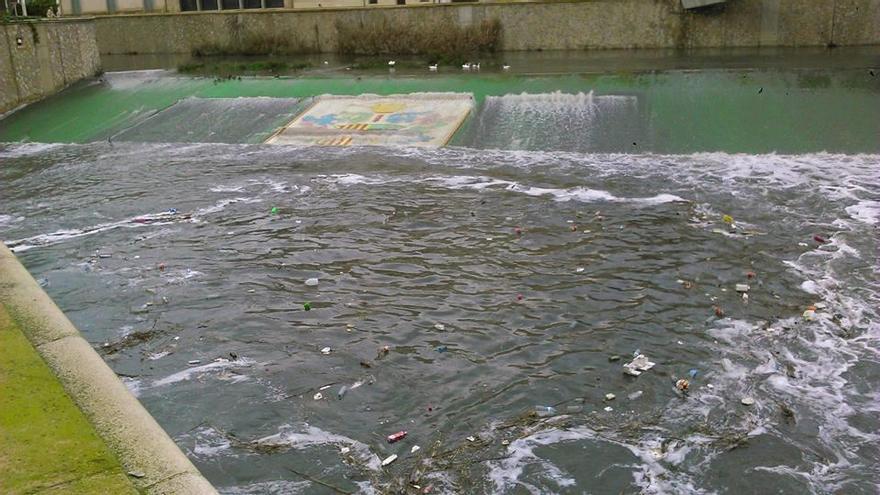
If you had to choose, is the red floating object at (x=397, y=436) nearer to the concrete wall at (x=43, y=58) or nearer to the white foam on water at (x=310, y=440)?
the white foam on water at (x=310, y=440)

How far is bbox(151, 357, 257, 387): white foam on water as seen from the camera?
22.4 ft

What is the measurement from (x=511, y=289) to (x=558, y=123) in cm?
753

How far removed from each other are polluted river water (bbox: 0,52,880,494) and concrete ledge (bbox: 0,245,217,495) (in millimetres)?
1212

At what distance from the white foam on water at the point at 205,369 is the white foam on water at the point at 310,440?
120 centimetres

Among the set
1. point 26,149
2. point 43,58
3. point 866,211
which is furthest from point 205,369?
point 43,58

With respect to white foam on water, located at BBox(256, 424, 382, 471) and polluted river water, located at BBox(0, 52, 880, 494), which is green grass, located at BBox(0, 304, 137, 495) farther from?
white foam on water, located at BBox(256, 424, 382, 471)

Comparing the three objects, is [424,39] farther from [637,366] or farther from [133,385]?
[133,385]

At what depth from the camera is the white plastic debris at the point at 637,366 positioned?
6.75 m

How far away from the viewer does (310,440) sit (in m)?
5.95

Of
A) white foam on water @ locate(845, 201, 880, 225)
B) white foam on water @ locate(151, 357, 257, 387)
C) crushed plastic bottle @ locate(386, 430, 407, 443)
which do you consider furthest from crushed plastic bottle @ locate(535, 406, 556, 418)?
white foam on water @ locate(845, 201, 880, 225)

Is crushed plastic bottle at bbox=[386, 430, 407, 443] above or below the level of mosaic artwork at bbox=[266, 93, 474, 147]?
below

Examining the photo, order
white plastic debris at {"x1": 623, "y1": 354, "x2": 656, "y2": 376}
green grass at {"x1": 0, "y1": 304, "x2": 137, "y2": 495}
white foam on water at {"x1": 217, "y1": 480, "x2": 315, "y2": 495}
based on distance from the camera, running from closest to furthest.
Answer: green grass at {"x1": 0, "y1": 304, "x2": 137, "y2": 495} → white foam on water at {"x1": 217, "y1": 480, "x2": 315, "y2": 495} → white plastic debris at {"x1": 623, "y1": 354, "x2": 656, "y2": 376}

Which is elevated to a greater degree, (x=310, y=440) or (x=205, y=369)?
(x=205, y=369)

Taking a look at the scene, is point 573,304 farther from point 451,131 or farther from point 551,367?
point 451,131
